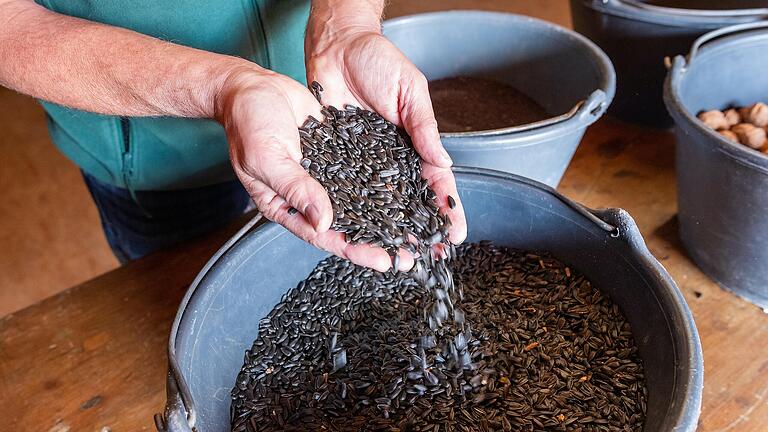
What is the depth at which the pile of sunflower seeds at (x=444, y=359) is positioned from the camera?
110cm

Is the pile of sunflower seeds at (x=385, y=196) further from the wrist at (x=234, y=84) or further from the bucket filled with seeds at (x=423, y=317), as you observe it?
the wrist at (x=234, y=84)

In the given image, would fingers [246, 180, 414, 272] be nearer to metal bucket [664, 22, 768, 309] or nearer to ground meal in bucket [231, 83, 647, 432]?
ground meal in bucket [231, 83, 647, 432]

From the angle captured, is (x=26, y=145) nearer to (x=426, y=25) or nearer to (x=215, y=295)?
(x=426, y=25)

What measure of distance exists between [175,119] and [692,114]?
1.14 meters

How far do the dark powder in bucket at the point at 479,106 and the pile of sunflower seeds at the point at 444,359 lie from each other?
0.42 meters

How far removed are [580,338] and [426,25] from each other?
95 centimetres

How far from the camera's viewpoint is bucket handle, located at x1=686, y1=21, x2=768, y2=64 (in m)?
1.48

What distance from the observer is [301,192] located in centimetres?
100

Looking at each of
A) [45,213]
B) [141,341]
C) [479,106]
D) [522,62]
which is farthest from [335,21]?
[45,213]

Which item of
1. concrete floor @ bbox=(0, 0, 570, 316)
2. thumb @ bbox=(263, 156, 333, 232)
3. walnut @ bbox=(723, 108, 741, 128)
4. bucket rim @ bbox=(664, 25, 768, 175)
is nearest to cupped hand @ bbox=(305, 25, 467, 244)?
thumb @ bbox=(263, 156, 333, 232)

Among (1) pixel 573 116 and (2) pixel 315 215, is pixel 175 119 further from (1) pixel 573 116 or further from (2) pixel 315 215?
(1) pixel 573 116

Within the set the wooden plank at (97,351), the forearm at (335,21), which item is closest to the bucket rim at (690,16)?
the forearm at (335,21)

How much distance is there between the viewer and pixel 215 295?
108cm

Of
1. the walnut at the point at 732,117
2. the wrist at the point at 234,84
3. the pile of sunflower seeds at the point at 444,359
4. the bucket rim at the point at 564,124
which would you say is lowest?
the pile of sunflower seeds at the point at 444,359
